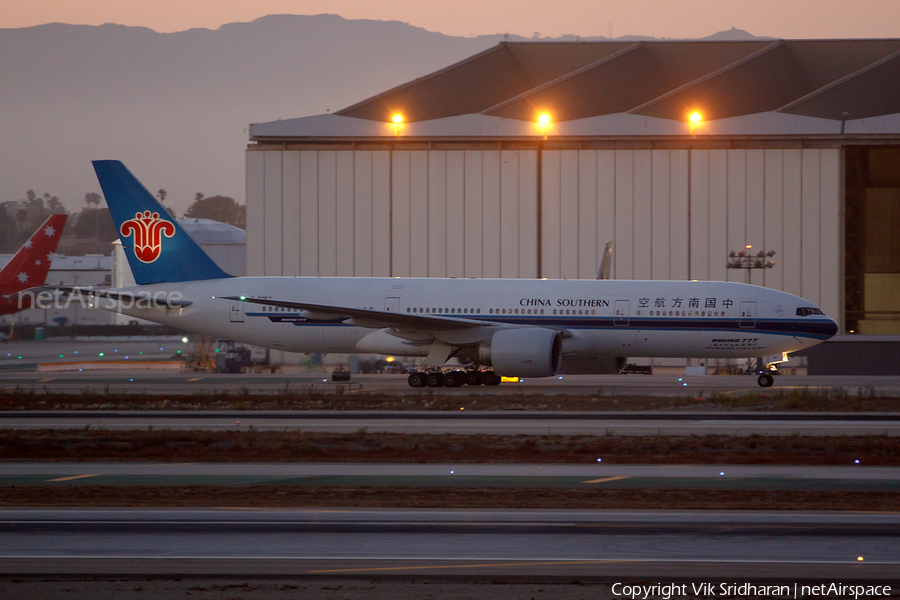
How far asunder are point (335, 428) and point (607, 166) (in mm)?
28596

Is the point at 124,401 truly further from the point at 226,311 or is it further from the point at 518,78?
the point at 518,78

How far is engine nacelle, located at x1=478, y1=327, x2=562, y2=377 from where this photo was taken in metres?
25.5

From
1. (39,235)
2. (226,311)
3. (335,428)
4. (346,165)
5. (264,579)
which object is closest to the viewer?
(264,579)

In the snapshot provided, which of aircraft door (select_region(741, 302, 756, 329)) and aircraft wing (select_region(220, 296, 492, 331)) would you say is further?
aircraft door (select_region(741, 302, 756, 329))

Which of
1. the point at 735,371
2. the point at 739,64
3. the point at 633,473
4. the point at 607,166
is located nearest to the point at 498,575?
the point at 633,473

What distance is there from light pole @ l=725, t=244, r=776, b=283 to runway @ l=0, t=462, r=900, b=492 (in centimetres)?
2536

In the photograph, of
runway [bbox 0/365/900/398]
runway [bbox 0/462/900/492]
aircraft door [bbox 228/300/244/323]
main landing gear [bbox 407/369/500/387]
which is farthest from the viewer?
aircraft door [bbox 228/300/244/323]

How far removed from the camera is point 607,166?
4322 cm

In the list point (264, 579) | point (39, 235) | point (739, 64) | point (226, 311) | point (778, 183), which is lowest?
point (264, 579)

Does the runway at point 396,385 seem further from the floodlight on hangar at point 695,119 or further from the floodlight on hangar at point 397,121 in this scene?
the floodlight on hangar at point 397,121

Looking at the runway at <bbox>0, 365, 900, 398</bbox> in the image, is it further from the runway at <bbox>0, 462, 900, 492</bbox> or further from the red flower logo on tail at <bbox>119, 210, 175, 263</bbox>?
the runway at <bbox>0, 462, 900, 492</bbox>

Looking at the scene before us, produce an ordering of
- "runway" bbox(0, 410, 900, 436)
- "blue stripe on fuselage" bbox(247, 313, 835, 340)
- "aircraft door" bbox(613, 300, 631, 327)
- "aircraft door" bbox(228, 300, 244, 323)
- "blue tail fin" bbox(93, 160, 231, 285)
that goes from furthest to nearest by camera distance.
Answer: "blue tail fin" bbox(93, 160, 231, 285) < "aircraft door" bbox(228, 300, 244, 323) < "aircraft door" bbox(613, 300, 631, 327) < "blue stripe on fuselage" bbox(247, 313, 835, 340) < "runway" bbox(0, 410, 900, 436)

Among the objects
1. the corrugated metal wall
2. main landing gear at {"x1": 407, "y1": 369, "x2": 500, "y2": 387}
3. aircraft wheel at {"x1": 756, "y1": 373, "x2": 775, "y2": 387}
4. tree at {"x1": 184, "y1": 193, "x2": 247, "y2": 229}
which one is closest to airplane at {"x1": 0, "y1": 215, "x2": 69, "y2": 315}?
the corrugated metal wall

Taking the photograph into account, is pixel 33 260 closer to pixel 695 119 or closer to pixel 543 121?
pixel 543 121
